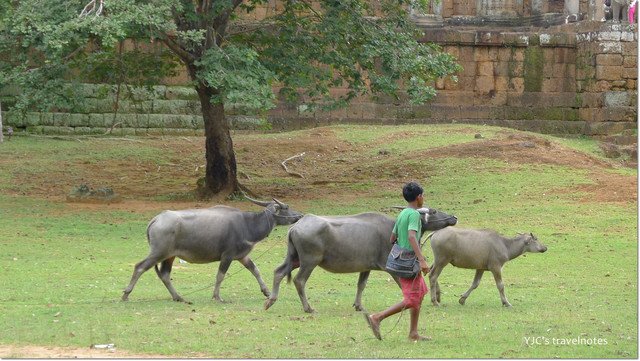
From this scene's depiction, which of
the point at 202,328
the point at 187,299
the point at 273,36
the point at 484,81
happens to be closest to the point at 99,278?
the point at 187,299

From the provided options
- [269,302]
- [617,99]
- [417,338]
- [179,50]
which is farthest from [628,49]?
[417,338]

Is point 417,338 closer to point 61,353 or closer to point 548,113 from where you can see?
point 61,353

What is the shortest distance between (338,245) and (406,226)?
184 cm

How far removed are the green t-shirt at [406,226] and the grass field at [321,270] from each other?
3.08 ft

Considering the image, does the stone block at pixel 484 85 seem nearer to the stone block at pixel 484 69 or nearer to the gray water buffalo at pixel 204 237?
the stone block at pixel 484 69

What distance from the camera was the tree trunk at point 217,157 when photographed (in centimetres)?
2478

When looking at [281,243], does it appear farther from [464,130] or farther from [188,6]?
[464,130]

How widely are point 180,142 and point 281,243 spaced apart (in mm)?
11975

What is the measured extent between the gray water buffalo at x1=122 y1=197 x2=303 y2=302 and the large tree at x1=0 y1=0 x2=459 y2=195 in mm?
6395

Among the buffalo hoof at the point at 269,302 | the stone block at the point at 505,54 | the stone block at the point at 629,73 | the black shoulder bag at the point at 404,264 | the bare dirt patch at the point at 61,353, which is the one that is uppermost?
the stone block at the point at 505,54

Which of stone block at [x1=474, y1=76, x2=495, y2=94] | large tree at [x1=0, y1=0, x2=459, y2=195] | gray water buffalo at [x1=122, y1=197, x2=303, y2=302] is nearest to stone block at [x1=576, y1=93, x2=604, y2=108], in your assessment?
stone block at [x1=474, y1=76, x2=495, y2=94]

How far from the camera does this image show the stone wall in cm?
3441

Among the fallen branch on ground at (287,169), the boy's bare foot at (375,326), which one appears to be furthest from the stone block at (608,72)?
the boy's bare foot at (375,326)

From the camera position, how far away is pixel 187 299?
47.4 ft
